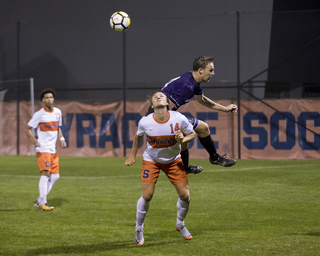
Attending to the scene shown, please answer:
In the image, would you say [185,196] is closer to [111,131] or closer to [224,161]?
[224,161]

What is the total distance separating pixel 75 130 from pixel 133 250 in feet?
48.2

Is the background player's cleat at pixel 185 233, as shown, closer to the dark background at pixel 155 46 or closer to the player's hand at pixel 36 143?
the player's hand at pixel 36 143

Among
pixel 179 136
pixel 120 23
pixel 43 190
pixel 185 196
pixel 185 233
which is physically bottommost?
pixel 185 233

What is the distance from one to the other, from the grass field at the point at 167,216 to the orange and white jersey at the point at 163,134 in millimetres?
1129

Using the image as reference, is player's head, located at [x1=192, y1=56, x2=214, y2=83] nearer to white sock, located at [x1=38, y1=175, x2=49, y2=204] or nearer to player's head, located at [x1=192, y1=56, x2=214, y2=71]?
player's head, located at [x1=192, y1=56, x2=214, y2=71]

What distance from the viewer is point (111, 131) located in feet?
62.8

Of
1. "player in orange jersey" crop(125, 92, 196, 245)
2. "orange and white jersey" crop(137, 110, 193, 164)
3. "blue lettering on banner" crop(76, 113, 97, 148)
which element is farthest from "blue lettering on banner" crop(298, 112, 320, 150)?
"orange and white jersey" crop(137, 110, 193, 164)

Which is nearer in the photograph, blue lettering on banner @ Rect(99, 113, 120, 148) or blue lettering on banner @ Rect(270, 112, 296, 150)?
blue lettering on banner @ Rect(270, 112, 296, 150)

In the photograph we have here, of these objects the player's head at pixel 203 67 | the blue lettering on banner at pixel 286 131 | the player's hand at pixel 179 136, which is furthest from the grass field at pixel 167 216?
the blue lettering on banner at pixel 286 131

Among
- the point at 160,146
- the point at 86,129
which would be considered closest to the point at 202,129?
the point at 160,146

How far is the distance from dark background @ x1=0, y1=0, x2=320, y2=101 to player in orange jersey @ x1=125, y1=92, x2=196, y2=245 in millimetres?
12662

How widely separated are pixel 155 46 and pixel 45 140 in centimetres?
1347

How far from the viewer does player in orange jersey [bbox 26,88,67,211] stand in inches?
321

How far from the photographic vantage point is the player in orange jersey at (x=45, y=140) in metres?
8.16
